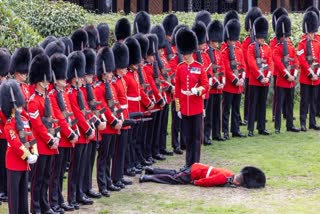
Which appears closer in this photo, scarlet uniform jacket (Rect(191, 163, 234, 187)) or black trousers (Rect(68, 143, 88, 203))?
black trousers (Rect(68, 143, 88, 203))

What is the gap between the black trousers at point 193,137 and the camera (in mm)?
Answer: 11859

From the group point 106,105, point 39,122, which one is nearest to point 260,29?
point 106,105

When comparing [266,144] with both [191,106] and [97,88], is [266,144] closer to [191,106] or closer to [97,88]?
[191,106]

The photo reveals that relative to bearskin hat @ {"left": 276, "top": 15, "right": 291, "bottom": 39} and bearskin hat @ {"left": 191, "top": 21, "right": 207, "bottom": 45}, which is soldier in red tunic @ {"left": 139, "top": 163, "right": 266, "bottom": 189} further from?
bearskin hat @ {"left": 276, "top": 15, "right": 291, "bottom": 39}

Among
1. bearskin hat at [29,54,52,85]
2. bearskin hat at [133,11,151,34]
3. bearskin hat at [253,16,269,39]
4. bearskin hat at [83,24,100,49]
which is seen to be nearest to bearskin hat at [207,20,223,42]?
bearskin hat at [253,16,269,39]

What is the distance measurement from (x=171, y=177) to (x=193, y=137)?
0.86 m

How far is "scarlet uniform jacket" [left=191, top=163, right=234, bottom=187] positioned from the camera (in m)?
11.0

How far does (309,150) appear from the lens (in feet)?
42.7

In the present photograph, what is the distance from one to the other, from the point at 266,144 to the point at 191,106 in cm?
208

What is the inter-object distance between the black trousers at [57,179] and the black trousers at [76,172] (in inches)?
4.3

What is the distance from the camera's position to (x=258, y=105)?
14.3 m

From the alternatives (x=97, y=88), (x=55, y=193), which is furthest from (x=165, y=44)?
(x=55, y=193)

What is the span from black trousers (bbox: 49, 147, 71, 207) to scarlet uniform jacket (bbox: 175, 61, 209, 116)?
226cm

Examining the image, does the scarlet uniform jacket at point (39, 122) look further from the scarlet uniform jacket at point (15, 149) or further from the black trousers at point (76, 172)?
the black trousers at point (76, 172)
